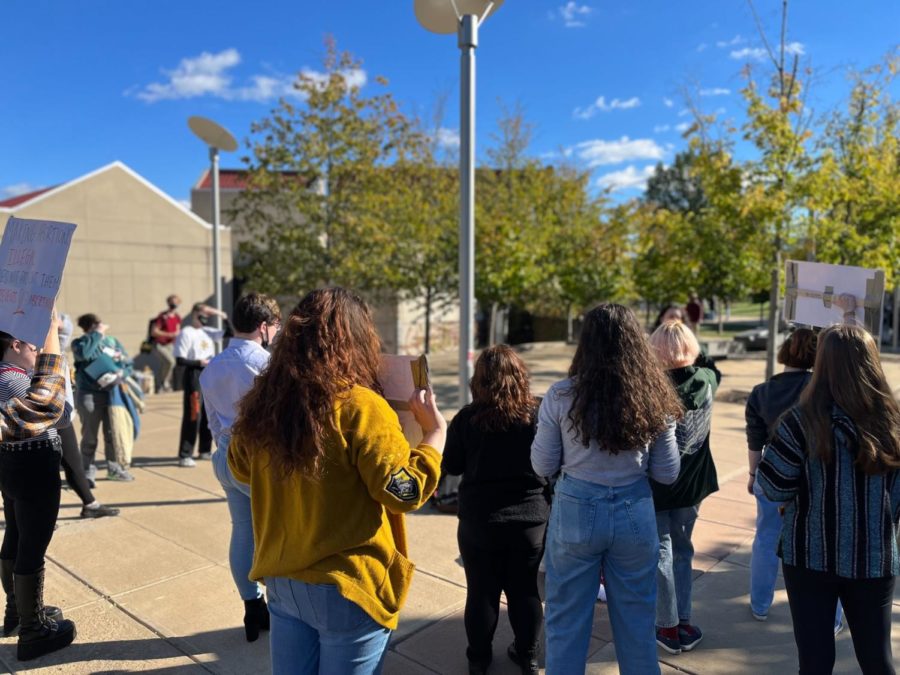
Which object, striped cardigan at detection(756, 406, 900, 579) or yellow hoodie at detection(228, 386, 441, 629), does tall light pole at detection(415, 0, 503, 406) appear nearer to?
striped cardigan at detection(756, 406, 900, 579)

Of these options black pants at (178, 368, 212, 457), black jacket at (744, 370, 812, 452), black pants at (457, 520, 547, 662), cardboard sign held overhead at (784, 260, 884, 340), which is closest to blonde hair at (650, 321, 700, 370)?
black jacket at (744, 370, 812, 452)

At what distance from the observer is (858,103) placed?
11289mm

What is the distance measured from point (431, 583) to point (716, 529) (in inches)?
93.0

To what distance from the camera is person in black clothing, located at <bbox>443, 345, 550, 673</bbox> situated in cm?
304

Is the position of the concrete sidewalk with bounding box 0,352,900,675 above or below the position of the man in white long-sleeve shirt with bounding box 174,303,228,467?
below

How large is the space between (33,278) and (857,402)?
11.4ft

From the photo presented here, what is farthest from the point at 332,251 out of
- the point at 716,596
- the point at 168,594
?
the point at 716,596

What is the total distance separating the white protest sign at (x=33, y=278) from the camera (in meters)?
3.03

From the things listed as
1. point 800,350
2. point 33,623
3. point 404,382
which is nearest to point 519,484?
point 404,382

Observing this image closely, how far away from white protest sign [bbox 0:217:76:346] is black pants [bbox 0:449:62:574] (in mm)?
629

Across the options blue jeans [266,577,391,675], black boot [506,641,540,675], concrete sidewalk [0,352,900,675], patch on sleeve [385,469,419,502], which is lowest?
concrete sidewalk [0,352,900,675]

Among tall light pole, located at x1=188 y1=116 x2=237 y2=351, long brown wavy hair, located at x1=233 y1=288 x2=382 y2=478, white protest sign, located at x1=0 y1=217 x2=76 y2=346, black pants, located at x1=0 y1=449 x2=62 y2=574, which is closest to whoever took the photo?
long brown wavy hair, located at x1=233 y1=288 x2=382 y2=478

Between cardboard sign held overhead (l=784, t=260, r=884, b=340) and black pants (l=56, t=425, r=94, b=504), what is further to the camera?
black pants (l=56, t=425, r=94, b=504)

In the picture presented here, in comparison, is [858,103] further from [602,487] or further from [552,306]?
[602,487]
